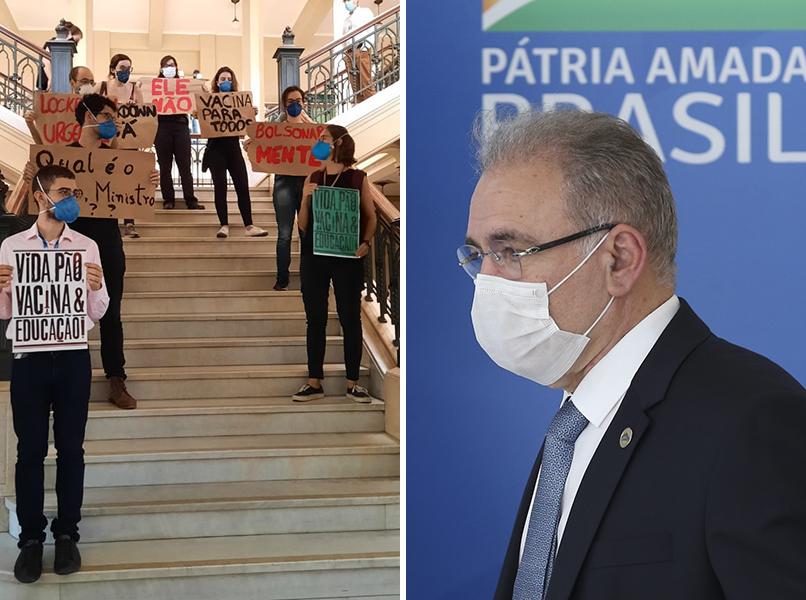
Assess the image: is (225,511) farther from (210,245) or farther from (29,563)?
(210,245)

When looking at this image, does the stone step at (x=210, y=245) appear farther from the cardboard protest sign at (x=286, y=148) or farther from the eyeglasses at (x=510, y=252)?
the eyeglasses at (x=510, y=252)

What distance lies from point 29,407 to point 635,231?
3.51 m

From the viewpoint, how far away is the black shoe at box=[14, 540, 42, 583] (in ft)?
13.9

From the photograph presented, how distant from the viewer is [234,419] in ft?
19.0

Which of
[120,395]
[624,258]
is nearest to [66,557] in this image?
[120,395]

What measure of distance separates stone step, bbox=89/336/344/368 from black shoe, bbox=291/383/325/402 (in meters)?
0.72

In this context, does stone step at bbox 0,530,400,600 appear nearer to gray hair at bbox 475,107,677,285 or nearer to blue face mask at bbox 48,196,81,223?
blue face mask at bbox 48,196,81,223

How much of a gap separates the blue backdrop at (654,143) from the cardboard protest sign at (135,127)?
5114mm

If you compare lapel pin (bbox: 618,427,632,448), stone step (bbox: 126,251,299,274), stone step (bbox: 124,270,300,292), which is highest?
lapel pin (bbox: 618,427,632,448)

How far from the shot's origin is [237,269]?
8047mm

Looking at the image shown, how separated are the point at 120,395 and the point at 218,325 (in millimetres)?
Result: 1348

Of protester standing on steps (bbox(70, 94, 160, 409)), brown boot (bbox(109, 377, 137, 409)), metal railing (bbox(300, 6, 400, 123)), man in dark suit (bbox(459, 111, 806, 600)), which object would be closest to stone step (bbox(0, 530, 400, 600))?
brown boot (bbox(109, 377, 137, 409))

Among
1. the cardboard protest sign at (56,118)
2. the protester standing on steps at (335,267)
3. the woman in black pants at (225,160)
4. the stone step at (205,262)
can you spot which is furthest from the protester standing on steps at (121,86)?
the protester standing on steps at (335,267)

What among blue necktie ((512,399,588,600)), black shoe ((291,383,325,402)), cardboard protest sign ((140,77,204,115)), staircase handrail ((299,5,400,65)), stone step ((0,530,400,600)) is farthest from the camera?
staircase handrail ((299,5,400,65))
